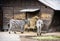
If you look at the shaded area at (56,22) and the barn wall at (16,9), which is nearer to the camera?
the shaded area at (56,22)

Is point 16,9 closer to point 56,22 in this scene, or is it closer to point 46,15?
point 46,15

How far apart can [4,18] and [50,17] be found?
3.97 metres

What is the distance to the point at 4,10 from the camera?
70.8 ft

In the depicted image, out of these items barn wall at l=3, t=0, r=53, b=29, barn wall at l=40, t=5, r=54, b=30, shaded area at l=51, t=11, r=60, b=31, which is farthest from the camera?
barn wall at l=3, t=0, r=53, b=29

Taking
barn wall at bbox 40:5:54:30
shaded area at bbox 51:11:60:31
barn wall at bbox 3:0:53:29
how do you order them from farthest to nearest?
1. barn wall at bbox 3:0:53:29
2. barn wall at bbox 40:5:54:30
3. shaded area at bbox 51:11:60:31

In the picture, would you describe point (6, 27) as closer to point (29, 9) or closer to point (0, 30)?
point (0, 30)

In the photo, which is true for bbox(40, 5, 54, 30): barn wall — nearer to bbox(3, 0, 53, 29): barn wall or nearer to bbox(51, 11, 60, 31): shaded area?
bbox(51, 11, 60, 31): shaded area

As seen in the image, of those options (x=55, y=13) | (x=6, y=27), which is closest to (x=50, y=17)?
(x=55, y=13)

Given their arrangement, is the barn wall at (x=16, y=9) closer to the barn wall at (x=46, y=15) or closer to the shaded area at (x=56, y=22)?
the barn wall at (x=46, y=15)

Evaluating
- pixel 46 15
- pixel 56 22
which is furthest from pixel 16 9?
pixel 56 22

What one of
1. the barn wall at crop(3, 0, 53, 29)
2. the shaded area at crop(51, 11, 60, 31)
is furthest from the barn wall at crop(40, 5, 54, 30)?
the barn wall at crop(3, 0, 53, 29)

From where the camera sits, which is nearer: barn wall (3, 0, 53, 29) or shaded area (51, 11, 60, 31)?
shaded area (51, 11, 60, 31)

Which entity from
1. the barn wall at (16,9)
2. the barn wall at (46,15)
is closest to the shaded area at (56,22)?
the barn wall at (46,15)

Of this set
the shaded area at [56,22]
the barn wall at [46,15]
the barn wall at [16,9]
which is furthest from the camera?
the barn wall at [16,9]
